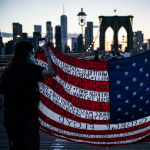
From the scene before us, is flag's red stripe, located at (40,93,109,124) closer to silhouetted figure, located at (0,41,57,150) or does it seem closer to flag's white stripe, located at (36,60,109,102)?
flag's white stripe, located at (36,60,109,102)

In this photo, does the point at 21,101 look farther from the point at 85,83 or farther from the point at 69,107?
the point at 85,83

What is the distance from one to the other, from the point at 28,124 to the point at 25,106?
0.20m

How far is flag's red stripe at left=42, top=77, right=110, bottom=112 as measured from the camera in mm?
3639

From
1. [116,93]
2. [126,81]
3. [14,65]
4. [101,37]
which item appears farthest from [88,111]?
[101,37]

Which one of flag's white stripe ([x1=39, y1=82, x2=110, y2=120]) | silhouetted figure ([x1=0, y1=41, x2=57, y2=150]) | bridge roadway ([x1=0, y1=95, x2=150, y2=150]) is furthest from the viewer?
bridge roadway ([x1=0, y1=95, x2=150, y2=150])

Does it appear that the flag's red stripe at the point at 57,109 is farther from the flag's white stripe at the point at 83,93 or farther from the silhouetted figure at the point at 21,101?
the silhouetted figure at the point at 21,101

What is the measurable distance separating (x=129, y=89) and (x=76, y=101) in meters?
0.93

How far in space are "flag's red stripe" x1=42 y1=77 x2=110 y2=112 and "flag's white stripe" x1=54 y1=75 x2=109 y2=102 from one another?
0.05m

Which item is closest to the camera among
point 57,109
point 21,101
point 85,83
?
point 21,101

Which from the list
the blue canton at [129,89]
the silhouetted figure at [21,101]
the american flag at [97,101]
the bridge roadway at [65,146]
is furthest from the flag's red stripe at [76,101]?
the silhouetted figure at [21,101]

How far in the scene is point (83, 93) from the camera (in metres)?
3.70

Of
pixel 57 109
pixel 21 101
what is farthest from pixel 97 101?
pixel 21 101

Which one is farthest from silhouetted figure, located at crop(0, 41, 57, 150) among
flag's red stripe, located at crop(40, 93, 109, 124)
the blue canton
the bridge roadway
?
the bridge roadway

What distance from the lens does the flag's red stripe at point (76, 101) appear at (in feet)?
11.9
